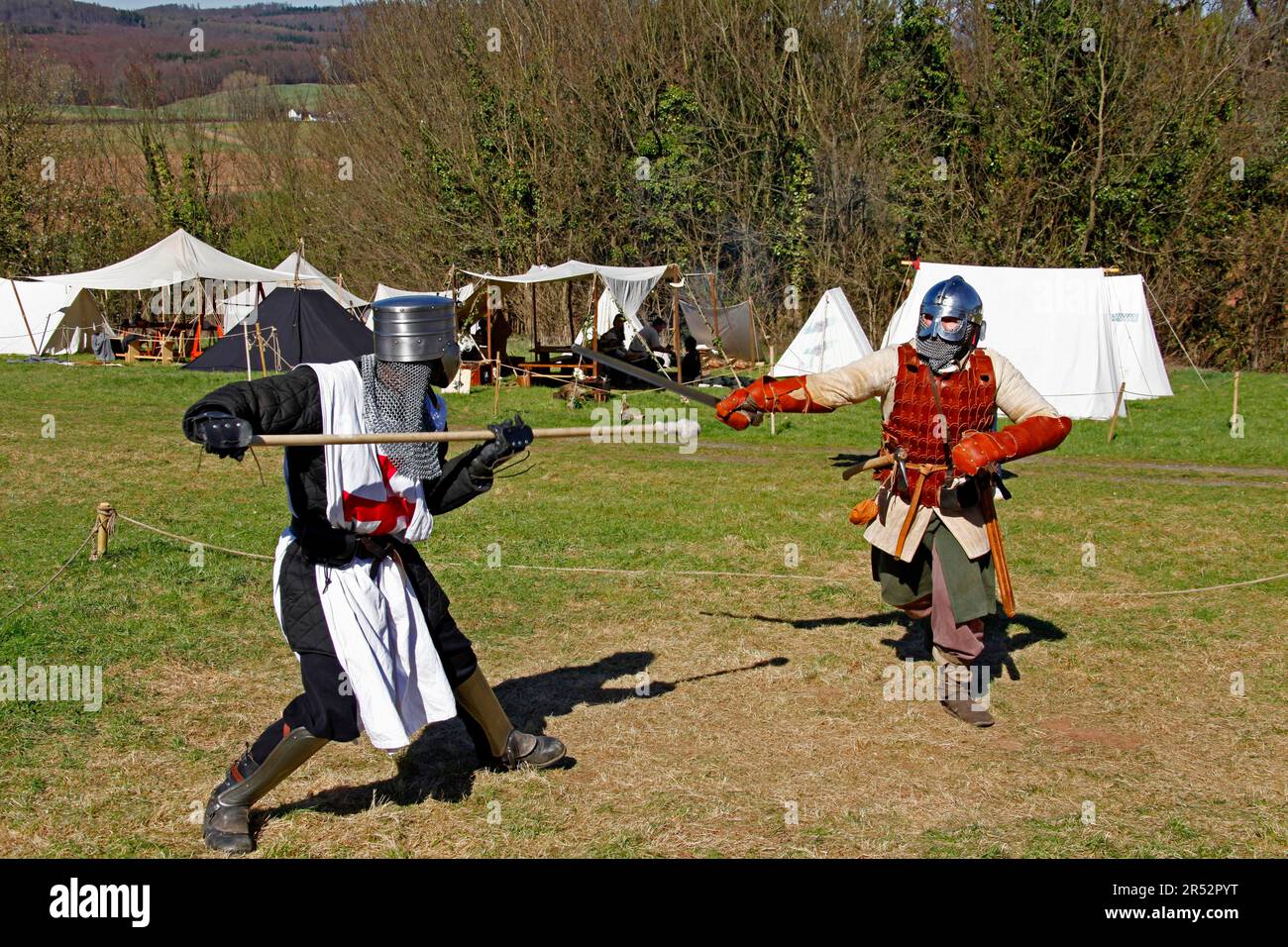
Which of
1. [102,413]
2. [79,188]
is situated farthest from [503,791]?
[79,188]

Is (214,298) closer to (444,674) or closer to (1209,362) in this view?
(1209,362)

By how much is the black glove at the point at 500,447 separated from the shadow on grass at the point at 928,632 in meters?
2.76

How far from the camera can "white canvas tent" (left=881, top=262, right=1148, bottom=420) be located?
1753 centimetres

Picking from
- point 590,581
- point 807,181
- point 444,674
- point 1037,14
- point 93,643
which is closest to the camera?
point 444,674

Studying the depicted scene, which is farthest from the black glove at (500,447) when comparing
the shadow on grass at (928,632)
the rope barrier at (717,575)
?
the rope barrier at (717,575)

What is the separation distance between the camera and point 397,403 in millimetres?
4230

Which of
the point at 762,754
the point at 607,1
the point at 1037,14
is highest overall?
the point at 607,1

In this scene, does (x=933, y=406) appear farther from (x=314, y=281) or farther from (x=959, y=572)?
(x=314, y=281)

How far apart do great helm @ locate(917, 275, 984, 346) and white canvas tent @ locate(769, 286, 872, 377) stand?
1460 centimetres

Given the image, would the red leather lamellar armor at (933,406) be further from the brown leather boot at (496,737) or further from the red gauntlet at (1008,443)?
the brown leather boot at (496,737)

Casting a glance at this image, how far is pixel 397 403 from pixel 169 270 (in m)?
22.9

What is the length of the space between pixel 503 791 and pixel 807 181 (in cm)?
2470

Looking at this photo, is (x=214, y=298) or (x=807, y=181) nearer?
(x=807, y=181)

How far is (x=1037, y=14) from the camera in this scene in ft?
80.7
